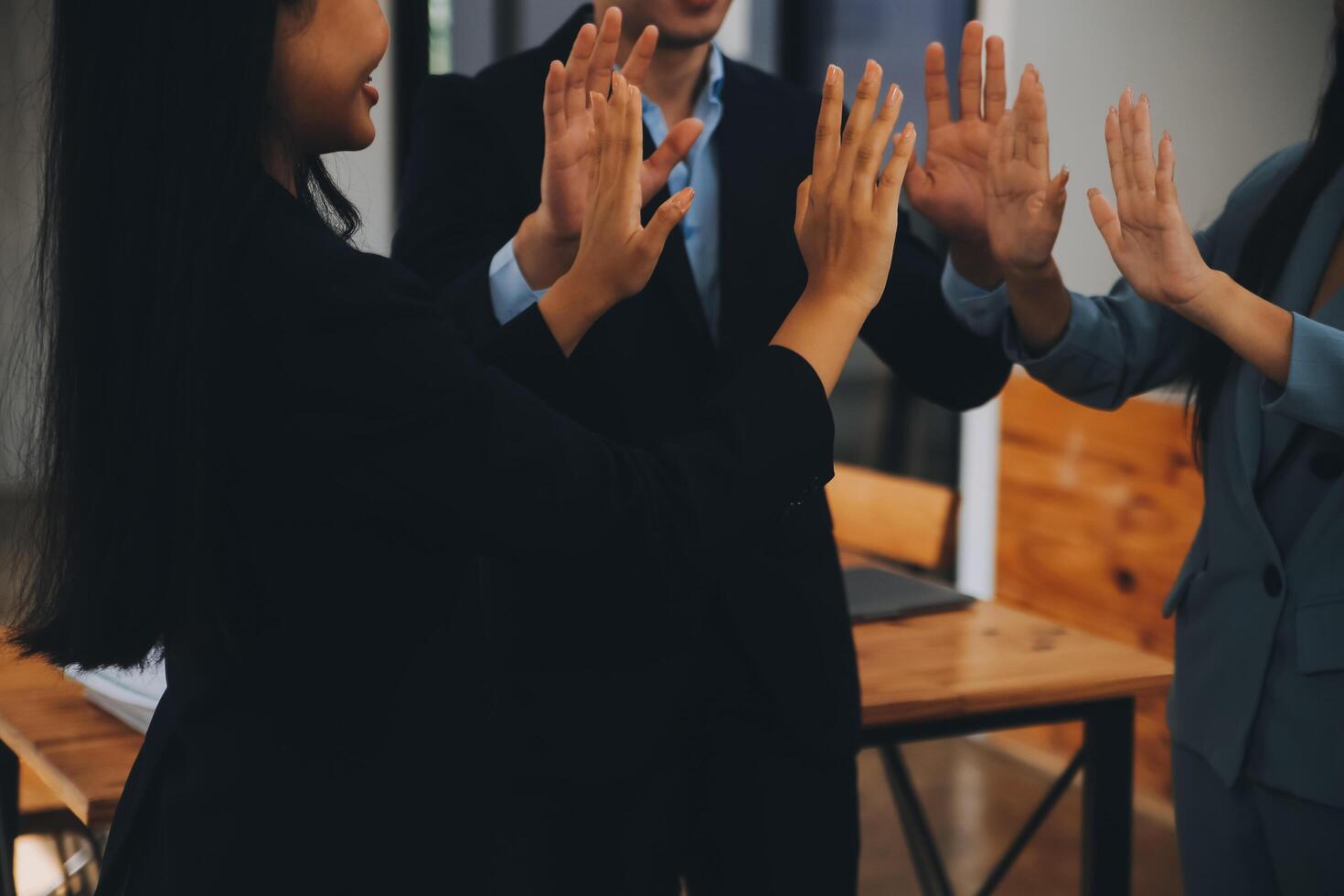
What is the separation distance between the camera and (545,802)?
1240 millimetres

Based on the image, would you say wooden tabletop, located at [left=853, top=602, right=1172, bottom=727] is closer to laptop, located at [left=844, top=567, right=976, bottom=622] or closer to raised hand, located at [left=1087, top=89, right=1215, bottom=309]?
laptop, located at [left=844, top=567, right=976, bottom=622]

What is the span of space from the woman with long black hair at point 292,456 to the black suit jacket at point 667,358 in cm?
24

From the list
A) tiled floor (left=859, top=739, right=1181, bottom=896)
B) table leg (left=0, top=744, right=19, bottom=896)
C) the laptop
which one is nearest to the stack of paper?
table leg (left=0, top=744, right=19, bottom=896)

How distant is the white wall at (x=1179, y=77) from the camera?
2816mm

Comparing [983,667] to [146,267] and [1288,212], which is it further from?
[146,267]

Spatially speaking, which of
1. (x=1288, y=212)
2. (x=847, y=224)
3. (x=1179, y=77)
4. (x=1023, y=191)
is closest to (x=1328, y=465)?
(x=1288, y=212)

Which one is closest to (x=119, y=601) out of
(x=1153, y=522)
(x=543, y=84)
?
(x=543, y=84)

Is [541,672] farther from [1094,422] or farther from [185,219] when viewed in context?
[1094,422]

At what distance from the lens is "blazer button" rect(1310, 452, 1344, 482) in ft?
3.70

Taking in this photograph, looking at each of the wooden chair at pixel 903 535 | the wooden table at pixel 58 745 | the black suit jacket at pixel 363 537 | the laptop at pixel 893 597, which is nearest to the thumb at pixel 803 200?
the black suit jacket at pixel 363 537

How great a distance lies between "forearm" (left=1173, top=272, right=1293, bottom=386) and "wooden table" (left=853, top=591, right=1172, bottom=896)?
0.64 meters

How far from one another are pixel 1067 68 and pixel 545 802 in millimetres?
2616

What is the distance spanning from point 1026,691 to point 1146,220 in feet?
2.33

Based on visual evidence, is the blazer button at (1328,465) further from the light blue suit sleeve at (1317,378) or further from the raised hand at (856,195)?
the raised hand at (856,195)
